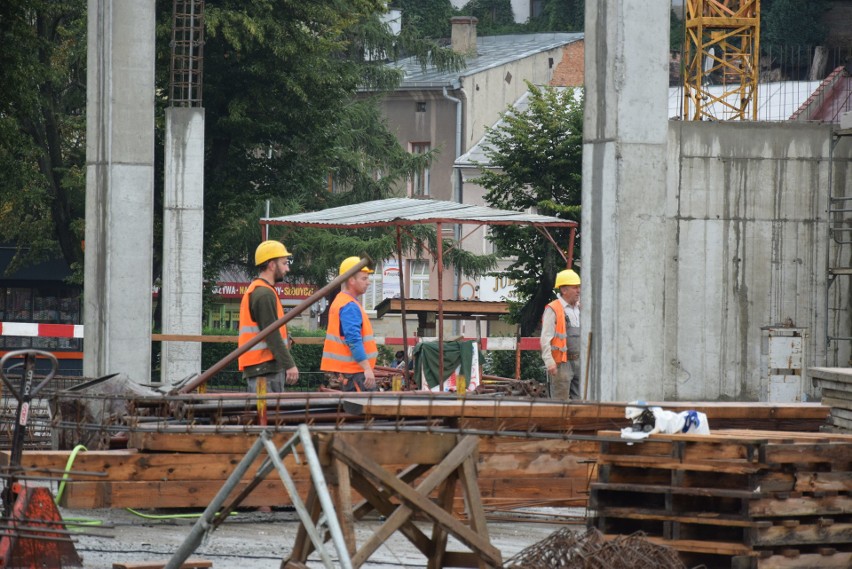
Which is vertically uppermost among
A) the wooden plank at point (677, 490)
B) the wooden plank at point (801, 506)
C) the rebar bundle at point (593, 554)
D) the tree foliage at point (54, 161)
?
the tree foliage at point (54, 161)

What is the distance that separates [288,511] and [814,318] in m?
11.7

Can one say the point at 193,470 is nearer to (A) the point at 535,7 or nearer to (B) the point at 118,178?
(B) the point at 118,178

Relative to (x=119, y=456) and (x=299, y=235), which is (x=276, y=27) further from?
(x=119, y=456)

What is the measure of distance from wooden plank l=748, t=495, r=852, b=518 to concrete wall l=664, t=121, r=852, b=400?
35.6 feet

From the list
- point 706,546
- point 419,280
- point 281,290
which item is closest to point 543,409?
point 706,546

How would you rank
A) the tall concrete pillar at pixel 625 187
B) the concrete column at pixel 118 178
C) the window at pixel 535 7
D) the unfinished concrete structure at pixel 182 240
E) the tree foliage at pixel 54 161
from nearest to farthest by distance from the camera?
the tall concrete pillar at pixel 625 187, the concrete column at pixel 118 178, the unfinished concrete structure at pixel 182 240, the tree foliage at pixel 54 161, the window at pixel 535 7

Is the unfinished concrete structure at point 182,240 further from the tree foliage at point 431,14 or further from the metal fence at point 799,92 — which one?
the tree foliage at point 431,14

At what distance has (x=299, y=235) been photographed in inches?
1626

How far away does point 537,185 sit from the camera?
4044 centimetres

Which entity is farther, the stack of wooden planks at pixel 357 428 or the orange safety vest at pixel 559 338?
the orange safety vest at pixel 559 338

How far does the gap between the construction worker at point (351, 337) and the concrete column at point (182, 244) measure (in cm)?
979

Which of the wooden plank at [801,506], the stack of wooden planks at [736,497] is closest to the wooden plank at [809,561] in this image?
the stack of wooden planks at [736,497]

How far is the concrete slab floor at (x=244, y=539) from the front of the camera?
367 inches

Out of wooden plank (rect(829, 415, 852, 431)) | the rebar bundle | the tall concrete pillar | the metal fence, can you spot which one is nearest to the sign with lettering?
the metal fence
